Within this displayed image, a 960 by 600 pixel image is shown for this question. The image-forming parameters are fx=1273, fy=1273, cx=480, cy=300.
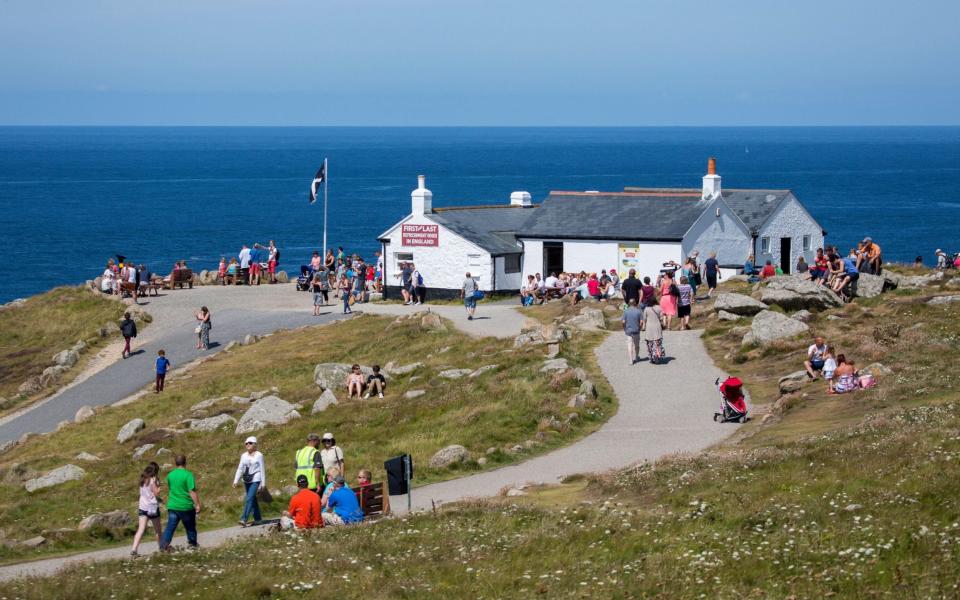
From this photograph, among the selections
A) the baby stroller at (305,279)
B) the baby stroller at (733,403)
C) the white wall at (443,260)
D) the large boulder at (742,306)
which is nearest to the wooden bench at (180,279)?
the baby stroller at (305,279)

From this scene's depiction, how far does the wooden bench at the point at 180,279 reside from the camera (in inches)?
2110

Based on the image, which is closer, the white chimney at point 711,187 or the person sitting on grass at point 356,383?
the person sitting on grass at point 356,383

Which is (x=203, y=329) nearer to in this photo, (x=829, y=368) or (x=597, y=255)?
(x=597, y=255)

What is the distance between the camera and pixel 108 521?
21219 mm

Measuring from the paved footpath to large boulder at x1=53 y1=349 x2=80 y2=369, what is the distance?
18.8 metres

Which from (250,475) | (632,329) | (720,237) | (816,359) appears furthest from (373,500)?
(720,237)

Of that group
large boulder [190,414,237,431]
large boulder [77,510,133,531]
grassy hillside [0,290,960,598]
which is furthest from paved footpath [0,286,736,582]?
large boulder [190,414,237,431]

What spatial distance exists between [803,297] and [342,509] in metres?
19.7

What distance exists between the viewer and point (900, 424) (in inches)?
789

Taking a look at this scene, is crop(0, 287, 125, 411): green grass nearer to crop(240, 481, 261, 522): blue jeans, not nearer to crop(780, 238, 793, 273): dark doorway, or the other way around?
crop(240, 481, 261, 522): blue jeans

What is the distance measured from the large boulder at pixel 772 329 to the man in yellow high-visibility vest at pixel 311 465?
565 inches

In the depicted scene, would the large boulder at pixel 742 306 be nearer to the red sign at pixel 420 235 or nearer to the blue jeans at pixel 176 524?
the red sign at pixel 420 235

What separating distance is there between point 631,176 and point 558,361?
552ft

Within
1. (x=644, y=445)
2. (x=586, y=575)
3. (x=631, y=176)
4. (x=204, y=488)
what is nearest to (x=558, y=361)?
(x=644, y=445)
